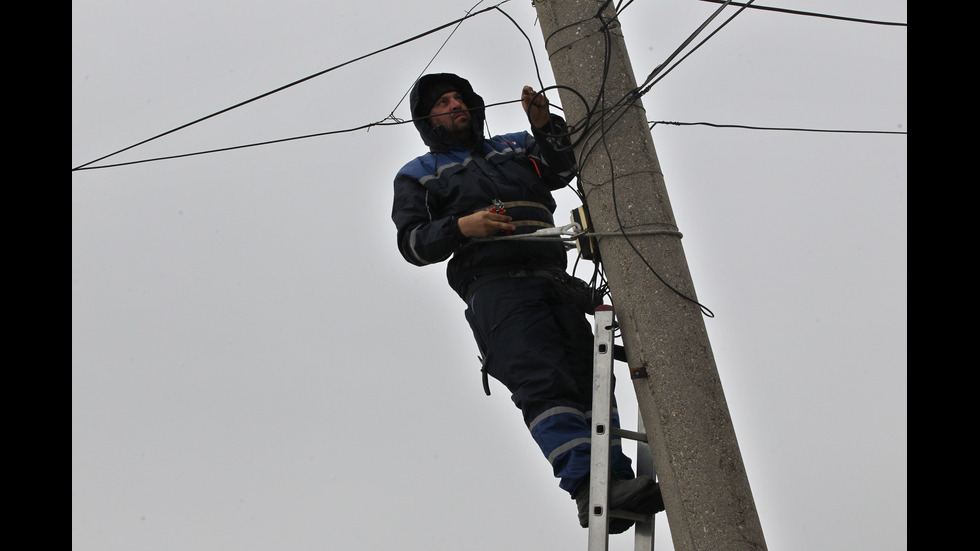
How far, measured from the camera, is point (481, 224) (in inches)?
154

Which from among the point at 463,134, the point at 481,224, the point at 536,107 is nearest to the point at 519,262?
the point at 481,224

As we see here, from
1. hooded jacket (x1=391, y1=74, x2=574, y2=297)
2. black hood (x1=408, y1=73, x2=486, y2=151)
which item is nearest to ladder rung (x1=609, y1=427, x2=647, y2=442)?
hooded jacket (x1=391, y1=74, x2=574, y2=297)

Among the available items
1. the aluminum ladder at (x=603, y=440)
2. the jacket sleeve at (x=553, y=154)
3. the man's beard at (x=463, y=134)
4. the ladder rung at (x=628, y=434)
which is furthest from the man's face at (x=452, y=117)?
the ladder rung at (x=628, y=434)

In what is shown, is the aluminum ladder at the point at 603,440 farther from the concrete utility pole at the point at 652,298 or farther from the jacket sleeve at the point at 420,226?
the jacket sleeve at the point at 420,226

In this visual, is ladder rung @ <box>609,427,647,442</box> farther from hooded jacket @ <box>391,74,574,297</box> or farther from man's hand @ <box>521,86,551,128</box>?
man's hand @ <box>521,86,551,128</box>

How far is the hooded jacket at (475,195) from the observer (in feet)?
13.3

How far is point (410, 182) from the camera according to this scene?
4.30 metres

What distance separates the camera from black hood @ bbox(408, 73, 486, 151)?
4.55m

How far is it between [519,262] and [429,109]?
1.05 metres

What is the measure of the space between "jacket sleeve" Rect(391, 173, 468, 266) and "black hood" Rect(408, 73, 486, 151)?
34cm

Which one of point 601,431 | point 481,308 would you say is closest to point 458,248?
point 481,308

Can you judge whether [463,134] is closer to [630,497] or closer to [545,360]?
[545,360]

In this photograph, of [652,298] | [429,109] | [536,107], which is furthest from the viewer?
[429,109]

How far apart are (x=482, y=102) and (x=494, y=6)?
0.45 m
